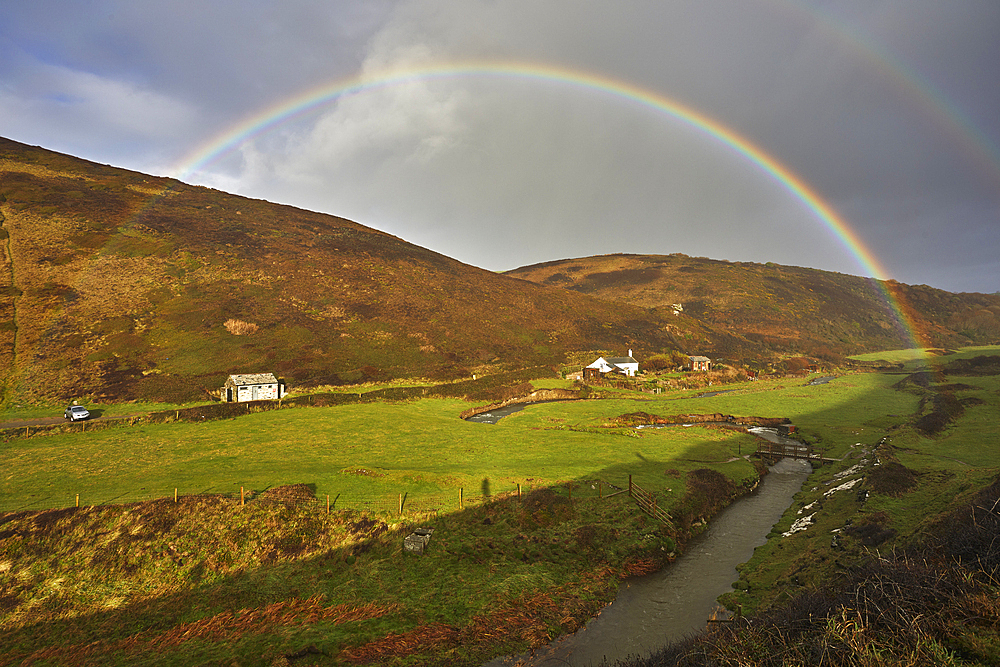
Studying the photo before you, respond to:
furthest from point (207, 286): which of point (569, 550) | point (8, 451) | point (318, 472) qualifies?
point (569, 550)

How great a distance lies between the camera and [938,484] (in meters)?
29.9

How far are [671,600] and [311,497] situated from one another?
2385 centimetres

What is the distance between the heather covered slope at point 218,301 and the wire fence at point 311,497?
143 ft

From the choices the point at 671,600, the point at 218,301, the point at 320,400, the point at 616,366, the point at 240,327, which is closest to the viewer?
the point at 671,600

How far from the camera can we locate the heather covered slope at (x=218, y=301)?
84375mm

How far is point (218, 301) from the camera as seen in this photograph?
364ft

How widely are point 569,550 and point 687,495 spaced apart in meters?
13.0

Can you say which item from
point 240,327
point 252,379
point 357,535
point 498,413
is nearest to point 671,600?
point 357,535

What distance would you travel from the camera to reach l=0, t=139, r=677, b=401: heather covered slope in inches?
3322

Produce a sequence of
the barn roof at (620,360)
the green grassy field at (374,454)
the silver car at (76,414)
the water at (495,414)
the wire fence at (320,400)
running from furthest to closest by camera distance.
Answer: the barn roof at (620,360), the water at (495,414), the silver car at (76,414), the wire fence at (320,400), the green grassy field at (374,454)

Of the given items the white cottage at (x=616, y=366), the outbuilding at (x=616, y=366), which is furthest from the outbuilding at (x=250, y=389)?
the white cottage at (x=616, y=366)

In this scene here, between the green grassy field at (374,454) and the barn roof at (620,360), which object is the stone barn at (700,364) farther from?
the green grassy field at (374,454)

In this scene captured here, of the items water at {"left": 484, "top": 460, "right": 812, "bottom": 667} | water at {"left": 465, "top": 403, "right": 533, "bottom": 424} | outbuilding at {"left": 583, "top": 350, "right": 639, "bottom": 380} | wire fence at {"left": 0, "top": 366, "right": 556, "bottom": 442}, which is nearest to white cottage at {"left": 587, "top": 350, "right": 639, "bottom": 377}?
outbuilding at {"left": 583, "top": 350, "right": 639, "bottom": 380}

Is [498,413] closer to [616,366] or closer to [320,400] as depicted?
[320,400]
